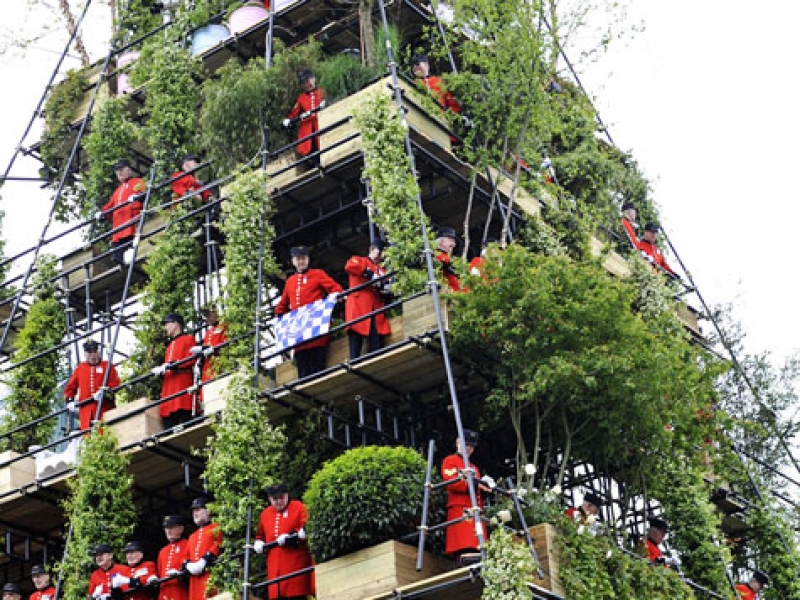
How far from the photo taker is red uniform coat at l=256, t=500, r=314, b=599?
58.1 ft

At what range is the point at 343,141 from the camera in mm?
21016

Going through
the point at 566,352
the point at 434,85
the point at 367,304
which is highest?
the point at 434,85

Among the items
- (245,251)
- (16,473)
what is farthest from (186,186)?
(16,473)

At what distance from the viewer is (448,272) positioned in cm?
1966

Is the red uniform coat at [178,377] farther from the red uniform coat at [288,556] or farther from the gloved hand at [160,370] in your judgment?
the red uniform coat at [288,556]

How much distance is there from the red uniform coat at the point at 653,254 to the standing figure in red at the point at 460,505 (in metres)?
8.27

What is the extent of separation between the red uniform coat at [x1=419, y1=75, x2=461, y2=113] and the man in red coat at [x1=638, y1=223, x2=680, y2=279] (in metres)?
4.21

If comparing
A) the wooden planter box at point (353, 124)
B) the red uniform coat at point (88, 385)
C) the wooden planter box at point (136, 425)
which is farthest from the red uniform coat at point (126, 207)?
the wooden planter box at point (136, 425)

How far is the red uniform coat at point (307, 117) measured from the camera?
2191 centimetres

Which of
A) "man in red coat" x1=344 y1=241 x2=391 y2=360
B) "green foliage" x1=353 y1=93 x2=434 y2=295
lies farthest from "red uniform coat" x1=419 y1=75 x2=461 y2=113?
"man in red coat" x1=344 y1=241 x2=391 y2=360

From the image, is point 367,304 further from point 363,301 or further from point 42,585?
point 42,585

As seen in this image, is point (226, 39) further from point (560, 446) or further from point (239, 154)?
point (560, 446)

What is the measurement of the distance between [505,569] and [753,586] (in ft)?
23.5

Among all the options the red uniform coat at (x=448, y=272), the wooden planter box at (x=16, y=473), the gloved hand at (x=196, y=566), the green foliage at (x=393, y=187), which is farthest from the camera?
the wooden planter box at (x=16, y=473)
